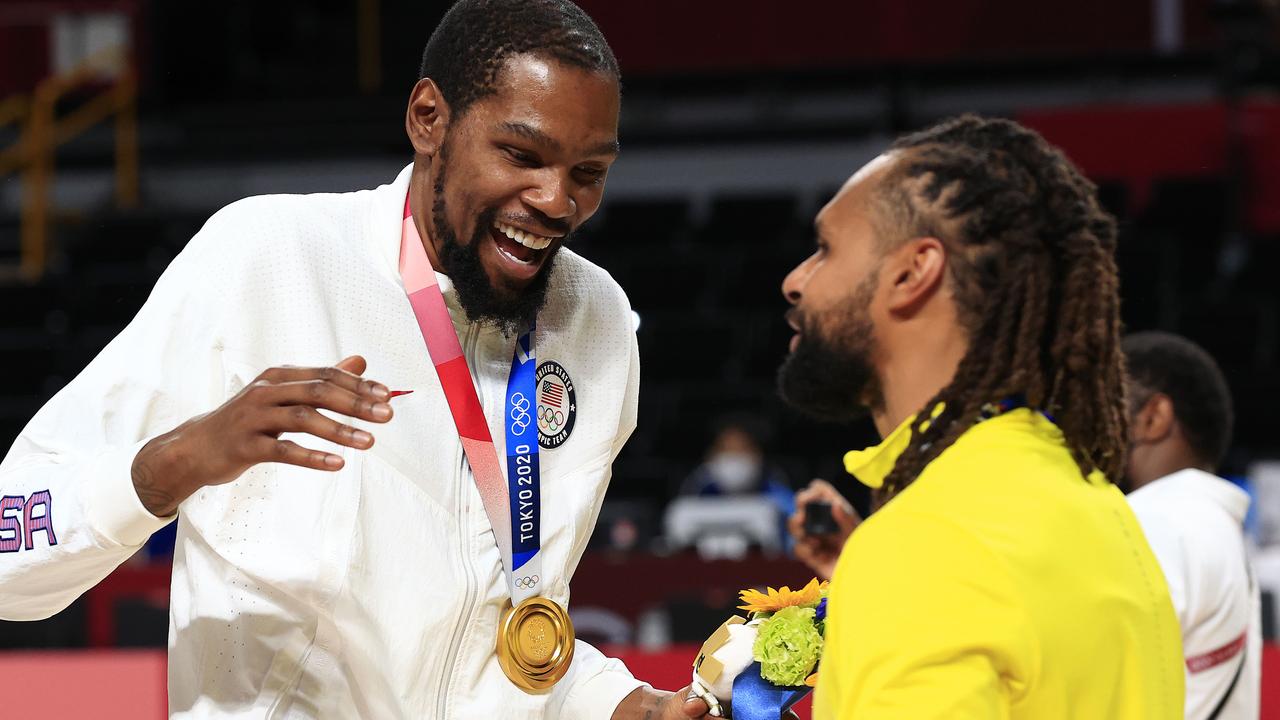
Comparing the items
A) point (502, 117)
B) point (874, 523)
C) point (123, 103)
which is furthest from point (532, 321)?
point (123, 103)

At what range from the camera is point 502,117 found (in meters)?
2.64

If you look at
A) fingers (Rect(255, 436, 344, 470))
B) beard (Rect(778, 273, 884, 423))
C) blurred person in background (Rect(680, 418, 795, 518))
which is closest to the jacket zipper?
fingers (Rect(255, 436, 344, 470))

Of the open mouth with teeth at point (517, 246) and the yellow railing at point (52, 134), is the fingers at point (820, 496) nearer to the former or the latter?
the open mouth with teeth at point (517, 246)

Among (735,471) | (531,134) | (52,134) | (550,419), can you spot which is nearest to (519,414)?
(550,419)

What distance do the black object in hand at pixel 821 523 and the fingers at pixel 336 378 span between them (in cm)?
160

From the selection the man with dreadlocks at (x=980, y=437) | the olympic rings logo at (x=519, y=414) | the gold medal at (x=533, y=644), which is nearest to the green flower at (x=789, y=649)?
the gold medal at (x=533, y=644)

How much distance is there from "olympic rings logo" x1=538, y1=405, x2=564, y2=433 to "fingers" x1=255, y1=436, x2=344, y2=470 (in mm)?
704

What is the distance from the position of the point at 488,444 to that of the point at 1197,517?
2.41 metres

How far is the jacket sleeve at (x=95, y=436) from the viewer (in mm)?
2295

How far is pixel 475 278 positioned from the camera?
268 cm

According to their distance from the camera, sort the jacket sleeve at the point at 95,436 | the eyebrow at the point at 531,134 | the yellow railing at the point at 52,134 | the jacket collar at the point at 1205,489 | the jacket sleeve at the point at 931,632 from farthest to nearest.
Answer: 1. the yellow railing at the point at 52,134
2. the jacket collar at the point at 1205,489
3. the eyebrow at the point at 531,134
4. the jacket sleeve at the point at 95,436
5. the jacket sleeve at the point at 931,632

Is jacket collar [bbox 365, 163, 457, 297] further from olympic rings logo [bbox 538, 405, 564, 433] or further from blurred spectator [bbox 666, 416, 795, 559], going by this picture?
blurred spectator [bbox 666, 416, 795, 559]

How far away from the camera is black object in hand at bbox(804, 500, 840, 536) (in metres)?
3.47

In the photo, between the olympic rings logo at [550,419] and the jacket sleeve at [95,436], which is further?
the olympic rings logo at [550,419]
